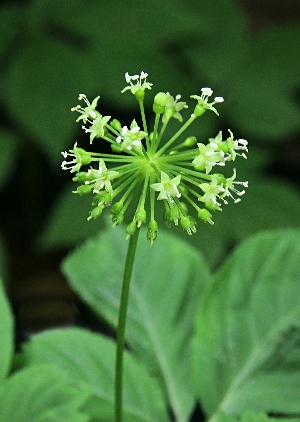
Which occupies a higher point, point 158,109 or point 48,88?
point 48,88

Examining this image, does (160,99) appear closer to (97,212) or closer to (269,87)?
(97,212)

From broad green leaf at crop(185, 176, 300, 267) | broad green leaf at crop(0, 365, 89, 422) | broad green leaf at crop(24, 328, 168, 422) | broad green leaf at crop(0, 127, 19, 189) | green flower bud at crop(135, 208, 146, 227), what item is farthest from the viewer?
broad green leaf at crop(0, 127, 19, 189)

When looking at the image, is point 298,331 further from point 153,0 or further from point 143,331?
point 153,0

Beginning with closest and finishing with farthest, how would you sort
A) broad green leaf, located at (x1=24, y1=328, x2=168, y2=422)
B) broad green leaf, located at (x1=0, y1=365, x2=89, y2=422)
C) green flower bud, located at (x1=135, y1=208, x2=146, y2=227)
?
green flower bud, located at (x1=135, y1=208, x2=146, y2=227)
broad green leaf, located at (x1=0, y1=365, x2=89, y2=422)
broad green leaf, located at (x1=24, y1=328, x2=168, y2=422)

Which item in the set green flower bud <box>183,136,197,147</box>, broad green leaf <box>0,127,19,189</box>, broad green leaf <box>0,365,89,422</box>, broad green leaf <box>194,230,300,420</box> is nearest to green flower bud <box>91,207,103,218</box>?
green flower bud <box>183,136,197,147</box>

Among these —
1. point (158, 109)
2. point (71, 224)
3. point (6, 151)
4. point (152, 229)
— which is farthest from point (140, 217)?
point (6, 151)

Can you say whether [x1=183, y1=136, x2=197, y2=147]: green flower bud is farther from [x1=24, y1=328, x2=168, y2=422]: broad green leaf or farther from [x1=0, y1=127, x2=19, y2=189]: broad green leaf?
[x1=0, y1=127, x2=19, y2=189]: broad green leaf

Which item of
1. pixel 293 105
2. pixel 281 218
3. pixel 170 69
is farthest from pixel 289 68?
pixel 281 218
